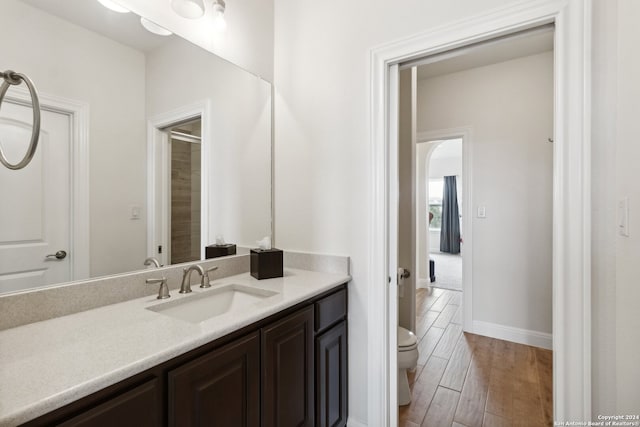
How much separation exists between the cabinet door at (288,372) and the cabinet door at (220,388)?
5 centimetres

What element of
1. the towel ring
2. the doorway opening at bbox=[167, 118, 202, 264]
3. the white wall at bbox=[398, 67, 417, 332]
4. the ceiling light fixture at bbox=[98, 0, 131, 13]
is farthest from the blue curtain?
the towel ring

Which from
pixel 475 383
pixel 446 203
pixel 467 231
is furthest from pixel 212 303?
pixel 446 203

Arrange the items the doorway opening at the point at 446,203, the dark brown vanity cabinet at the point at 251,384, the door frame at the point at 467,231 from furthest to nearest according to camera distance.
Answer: the doorway opening at the point at 446,203, the door frame at the point at 467,231, the dark brown vanity cabinet at the point at 251,384

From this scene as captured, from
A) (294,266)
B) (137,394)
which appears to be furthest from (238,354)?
(294,266)

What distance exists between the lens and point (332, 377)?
1.51m

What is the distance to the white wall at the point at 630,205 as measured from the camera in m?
0.85

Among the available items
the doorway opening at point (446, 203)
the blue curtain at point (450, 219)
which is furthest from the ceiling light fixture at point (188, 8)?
the blue curtain at point (450, 219)

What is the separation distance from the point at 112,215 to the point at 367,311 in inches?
51.3

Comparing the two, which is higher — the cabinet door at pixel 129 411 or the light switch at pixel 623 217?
the light switch at pixel 623 217

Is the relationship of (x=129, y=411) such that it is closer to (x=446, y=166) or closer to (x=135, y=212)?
(x=135, y=212)

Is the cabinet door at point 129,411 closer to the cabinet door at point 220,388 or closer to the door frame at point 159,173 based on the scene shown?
the cabinet door at point 220,388

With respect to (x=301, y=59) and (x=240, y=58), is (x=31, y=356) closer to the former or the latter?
(x=240, y=58)

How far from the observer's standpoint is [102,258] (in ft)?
4.06

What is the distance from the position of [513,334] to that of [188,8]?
353cm
